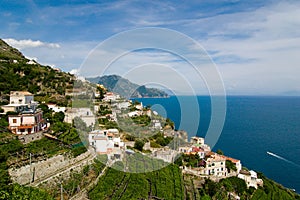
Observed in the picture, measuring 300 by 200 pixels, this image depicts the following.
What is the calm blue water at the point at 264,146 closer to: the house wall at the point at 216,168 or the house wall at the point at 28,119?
the house wall at the point at 216,168

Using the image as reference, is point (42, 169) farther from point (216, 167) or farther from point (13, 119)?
point (216, 167)

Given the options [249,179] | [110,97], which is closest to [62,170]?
[249,179]

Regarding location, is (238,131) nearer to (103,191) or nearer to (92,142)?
(92,142)

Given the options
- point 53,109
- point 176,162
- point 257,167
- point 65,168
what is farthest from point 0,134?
point 257,167

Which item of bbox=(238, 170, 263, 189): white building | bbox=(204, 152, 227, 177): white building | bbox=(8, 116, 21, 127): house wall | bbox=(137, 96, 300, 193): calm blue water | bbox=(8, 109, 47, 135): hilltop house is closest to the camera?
bbox=(8, 109, 47, 135): hilltop house

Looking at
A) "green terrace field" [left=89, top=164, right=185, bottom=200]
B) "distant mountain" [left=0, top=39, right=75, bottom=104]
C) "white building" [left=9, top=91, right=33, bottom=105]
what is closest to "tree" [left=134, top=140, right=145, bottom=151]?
"green terrace field" [left=89, top=164, right=185, bottom=200]

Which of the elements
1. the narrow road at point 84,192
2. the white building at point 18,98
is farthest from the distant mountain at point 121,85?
the white building at point 18,98

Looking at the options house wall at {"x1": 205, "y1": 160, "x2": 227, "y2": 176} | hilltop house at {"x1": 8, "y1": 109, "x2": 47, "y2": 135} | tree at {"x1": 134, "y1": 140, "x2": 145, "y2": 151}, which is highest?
hilltop house at {"x1": 8, "y1": 109, "x2": 47, "y2": 135}

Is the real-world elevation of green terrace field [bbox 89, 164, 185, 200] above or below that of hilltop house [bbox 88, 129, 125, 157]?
below

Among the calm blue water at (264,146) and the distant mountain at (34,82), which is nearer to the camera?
the distant mountain at (34,82)

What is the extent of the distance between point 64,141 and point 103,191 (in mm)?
2585

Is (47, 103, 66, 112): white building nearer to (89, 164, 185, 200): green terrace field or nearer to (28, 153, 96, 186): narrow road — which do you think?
(28, 153, 96, 186): narrow road

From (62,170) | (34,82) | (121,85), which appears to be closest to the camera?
(62,170)

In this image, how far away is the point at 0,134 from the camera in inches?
320
